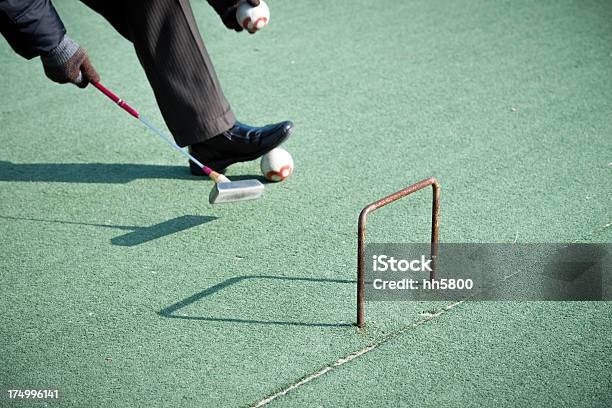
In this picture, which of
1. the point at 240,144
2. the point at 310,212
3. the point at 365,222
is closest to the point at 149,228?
the point at 240,144

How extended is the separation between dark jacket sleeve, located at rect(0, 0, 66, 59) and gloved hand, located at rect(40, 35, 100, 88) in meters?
0.03

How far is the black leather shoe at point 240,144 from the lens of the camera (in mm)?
4055

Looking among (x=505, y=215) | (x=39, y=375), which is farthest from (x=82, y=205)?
A: (x=505, y=215)

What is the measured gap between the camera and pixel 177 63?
12.4 ft

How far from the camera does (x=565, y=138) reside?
4551mm

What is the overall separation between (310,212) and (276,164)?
38 cm

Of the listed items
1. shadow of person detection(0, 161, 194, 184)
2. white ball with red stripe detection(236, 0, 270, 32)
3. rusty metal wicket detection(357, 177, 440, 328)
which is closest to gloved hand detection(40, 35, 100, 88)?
shadow of person detection(0, 161, 194, 184)

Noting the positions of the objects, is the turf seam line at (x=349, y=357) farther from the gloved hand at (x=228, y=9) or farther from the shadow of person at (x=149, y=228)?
the gloved hand at (x=228, y=9)

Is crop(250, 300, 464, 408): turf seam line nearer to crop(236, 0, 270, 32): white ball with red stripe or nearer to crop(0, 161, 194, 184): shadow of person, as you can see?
crop(0, 161, 194, 184): shadow of person

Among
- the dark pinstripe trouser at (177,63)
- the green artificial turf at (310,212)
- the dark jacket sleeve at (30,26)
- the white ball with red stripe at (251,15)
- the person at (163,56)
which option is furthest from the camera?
the white ball with red stripe at (251,15)

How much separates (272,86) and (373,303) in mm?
2543

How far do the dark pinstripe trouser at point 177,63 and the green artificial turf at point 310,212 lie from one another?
17.3 inches

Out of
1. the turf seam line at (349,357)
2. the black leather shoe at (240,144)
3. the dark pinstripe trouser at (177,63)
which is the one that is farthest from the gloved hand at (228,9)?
the turf seam line at (349,357)

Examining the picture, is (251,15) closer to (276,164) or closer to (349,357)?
(276,164)
